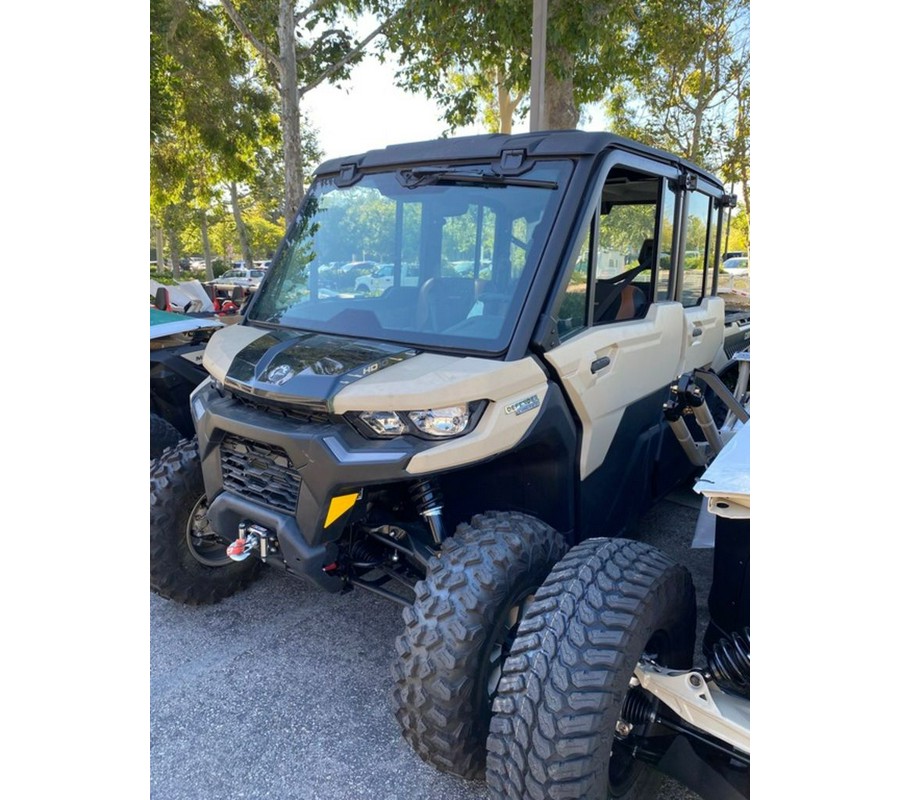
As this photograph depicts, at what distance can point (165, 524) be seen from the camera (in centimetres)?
357

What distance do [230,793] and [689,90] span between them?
15.5m

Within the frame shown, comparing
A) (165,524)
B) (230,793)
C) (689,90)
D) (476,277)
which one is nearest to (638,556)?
(476,277)

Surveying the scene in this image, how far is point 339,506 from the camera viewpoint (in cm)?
270

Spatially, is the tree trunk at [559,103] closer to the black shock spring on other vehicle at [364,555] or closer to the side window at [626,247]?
the side window at [626,247]

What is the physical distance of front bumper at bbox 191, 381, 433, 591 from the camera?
259 centimetres

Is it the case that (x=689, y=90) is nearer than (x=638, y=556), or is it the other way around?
(x=638, y=556)

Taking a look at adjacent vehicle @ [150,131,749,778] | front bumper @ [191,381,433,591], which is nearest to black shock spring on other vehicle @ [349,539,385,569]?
adjacent vehicle @ [150,131,749,778]

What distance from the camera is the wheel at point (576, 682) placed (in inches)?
82.4

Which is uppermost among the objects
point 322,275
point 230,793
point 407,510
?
point 322,275

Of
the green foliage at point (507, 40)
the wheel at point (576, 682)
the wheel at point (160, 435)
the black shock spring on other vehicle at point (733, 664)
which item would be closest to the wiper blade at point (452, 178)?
the wheel at point (576, 682)

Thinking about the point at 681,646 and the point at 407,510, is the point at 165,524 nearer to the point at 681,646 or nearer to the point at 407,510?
the point at 407,510

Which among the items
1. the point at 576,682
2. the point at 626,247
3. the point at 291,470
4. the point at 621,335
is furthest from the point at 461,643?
the point at 626,247

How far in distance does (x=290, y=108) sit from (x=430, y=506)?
393 inches

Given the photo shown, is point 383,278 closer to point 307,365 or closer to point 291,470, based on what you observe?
point 307,365
